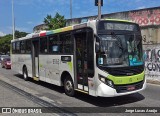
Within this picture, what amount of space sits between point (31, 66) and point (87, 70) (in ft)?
22.1

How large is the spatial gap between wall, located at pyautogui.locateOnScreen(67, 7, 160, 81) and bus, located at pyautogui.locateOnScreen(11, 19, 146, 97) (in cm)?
740

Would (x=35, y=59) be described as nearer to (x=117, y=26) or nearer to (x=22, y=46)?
(x=22, y=46)

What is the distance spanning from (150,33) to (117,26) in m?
10.9

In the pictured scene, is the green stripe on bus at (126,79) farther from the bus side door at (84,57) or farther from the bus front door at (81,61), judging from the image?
the bus front door at (81,61)

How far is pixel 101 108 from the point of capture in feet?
28.3

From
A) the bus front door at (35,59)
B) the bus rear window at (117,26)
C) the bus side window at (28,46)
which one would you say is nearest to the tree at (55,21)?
the bus side window at (28,46)

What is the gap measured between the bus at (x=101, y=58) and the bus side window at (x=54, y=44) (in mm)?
43

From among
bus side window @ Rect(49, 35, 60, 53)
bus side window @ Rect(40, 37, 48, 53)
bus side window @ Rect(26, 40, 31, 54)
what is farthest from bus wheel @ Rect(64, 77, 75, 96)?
bus side window @ Rect(26, 40, 31, 54)

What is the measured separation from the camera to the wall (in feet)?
55.1

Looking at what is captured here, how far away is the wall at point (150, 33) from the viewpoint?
1678 centimetres

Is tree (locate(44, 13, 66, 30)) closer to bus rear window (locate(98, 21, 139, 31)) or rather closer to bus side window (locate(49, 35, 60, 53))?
bus side window (locate(49, 35, 60, 53))

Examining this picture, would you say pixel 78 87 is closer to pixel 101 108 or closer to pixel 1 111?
pixel 101 108

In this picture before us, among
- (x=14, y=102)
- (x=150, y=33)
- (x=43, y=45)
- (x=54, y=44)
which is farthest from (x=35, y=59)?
(x=150, y=33)

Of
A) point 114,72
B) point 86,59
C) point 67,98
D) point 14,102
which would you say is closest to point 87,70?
point 86,59
